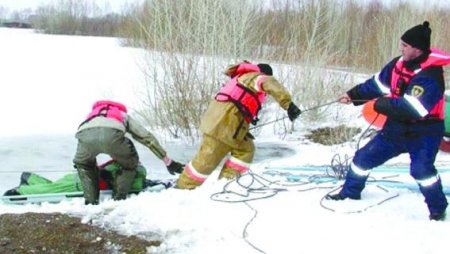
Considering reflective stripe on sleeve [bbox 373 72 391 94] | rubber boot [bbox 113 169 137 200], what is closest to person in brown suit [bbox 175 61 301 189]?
rubber boot [bbox 113 169 137 200]

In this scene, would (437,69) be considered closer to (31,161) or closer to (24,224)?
(24,224)

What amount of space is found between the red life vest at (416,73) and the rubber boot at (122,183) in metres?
2.62

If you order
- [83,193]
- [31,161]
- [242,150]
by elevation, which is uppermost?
[242,150]

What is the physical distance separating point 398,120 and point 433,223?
742mm

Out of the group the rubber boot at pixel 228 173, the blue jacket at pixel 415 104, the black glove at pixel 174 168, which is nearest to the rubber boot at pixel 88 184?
the black glove at pixel 174 168

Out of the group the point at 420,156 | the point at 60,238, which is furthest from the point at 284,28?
the point at 60,238

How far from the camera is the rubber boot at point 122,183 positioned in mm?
5309

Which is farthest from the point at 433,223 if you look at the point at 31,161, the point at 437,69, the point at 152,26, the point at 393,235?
the point at 152,26

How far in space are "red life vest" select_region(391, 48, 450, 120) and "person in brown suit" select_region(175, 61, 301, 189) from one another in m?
1.46

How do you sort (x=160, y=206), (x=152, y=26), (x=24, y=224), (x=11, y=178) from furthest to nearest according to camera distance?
1. (x=152, y=26)
2. (x=11, y=178)
3. (x=160, y=206)
4. (x=24, y=224)

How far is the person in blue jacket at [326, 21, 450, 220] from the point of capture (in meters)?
3.74

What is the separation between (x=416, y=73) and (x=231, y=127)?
6.50 ft

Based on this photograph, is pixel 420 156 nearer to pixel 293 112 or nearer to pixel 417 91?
pixel 417 91

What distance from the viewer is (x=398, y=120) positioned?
3.92 metres
